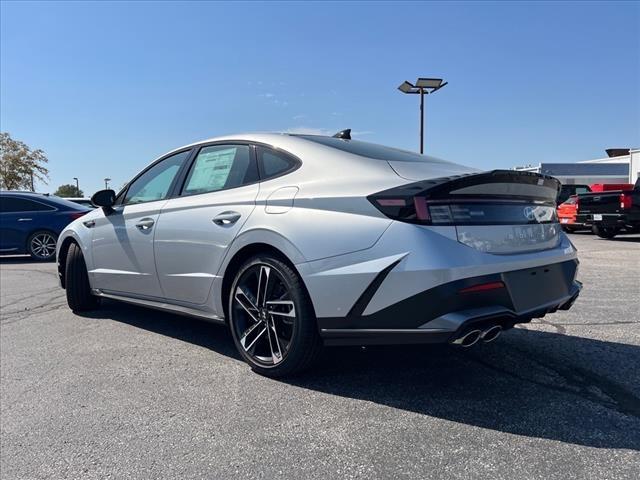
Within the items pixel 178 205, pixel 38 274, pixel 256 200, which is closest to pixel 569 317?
pixel 256 200

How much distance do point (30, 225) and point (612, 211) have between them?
556 inches

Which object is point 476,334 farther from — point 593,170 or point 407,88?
point 593,170

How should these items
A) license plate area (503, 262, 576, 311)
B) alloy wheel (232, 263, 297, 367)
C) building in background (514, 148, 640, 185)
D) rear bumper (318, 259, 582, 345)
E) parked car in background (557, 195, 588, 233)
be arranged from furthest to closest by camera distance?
building in background (514, 148, 640, 185), parked car in background (557, 195, 588, 233), alloy wheel (232, 263, 297, 367), license plate area (503, 262, 576, 311), rear bumper (318, 259, 582, 345)

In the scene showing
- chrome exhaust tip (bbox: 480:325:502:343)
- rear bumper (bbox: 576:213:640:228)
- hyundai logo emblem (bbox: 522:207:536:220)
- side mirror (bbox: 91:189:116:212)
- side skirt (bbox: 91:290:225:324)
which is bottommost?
rear bumper (bbox: 576:213:640:228)

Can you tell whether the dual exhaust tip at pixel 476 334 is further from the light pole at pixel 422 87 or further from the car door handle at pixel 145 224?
the light pole at pixel 422 87

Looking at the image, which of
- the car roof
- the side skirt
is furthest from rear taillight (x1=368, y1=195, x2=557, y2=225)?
the car roof

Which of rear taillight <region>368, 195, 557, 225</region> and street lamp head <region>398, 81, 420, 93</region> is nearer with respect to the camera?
rear taillight <region>368, 195, 557, 225</region>

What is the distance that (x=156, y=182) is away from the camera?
14.6 ft

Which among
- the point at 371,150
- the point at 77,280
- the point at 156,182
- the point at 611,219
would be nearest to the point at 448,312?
the point at 371,150

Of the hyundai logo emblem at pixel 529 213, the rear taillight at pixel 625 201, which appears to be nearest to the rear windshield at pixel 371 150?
the hyundai logo emblem at pixel 529 213

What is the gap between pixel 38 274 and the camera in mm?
8734

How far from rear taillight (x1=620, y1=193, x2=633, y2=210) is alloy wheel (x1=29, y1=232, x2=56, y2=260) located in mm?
13674

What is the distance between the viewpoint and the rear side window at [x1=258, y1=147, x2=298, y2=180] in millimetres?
3336

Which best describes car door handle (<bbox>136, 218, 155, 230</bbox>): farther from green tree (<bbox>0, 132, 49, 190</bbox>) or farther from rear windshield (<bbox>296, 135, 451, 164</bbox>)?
green tree (<bbox>0, 132, 49, 190</bbox>)
